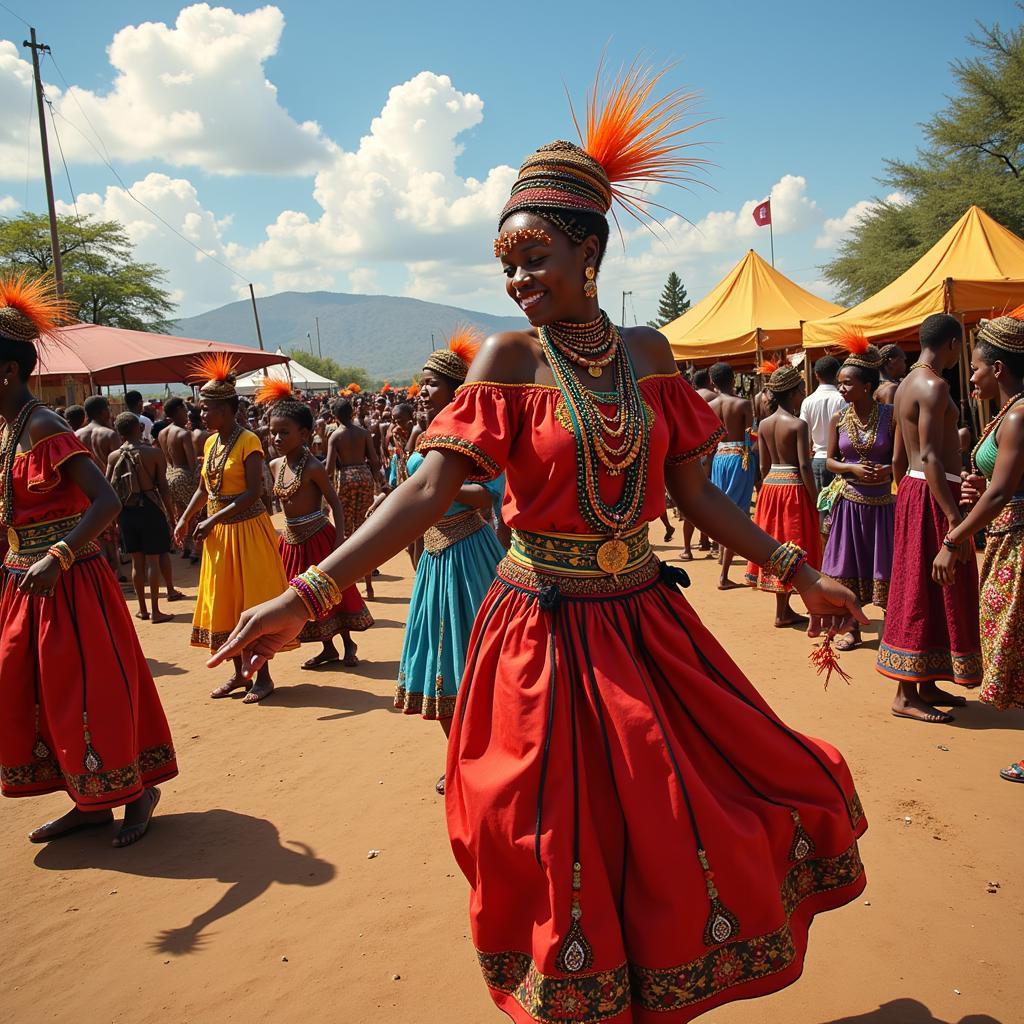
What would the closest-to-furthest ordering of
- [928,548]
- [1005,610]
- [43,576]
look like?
[43,576] → [1005,610] → [928,548]

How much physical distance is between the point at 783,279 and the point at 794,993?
58.9ft

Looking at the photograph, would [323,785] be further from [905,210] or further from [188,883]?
[905,210]

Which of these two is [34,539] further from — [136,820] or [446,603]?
[446,603]

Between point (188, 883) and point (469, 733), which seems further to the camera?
point (188, 883)

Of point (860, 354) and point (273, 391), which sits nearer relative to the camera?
point (860, 354)

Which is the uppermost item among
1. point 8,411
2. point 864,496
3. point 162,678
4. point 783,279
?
point 783,279

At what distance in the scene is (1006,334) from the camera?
4184 mm

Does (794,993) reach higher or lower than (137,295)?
lower

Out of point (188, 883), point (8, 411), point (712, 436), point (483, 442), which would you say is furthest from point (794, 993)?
point (8, 411)

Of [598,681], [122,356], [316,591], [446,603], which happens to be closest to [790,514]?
[446,603]

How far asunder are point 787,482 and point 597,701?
6.18 metres

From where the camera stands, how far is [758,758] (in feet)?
6.85

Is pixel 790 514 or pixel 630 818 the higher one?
pixel 790 514

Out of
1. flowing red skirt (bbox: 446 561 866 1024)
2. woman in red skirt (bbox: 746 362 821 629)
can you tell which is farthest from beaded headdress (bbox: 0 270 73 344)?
woman in red skirt (bbox: 746 362 821 629)
